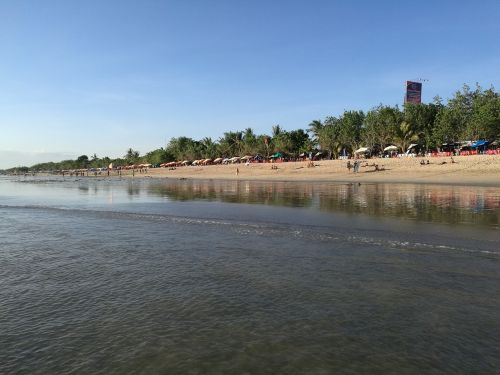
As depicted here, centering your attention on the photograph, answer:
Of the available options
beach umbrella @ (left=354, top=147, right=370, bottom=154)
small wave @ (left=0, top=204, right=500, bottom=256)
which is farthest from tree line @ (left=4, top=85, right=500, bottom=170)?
small wave @ (left=0, top=204, right=500, bottom=256)

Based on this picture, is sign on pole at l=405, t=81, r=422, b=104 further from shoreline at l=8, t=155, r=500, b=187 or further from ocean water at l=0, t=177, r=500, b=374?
ocean water at l=0, t=177, r=500, b=374

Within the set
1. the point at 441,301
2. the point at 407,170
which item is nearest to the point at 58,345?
the point at 441,301

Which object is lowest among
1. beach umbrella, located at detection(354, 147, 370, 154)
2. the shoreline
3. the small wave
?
the small wave

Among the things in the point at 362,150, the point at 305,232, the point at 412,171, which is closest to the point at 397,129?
the point at 362,150

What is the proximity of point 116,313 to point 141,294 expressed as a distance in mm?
978

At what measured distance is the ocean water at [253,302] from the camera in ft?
16.4

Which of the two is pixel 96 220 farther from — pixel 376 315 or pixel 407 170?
pixel 407 170

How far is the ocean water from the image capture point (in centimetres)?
501

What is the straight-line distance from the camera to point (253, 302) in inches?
275

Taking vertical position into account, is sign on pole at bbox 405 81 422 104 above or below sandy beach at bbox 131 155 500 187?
above

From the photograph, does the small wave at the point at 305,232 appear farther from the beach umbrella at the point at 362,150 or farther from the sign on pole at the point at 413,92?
the sign on pole at the point at 413,92

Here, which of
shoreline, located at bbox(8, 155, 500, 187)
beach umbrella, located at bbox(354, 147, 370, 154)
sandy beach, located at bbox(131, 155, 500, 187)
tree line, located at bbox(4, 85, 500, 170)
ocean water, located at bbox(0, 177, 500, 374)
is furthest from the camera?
beach umbrella, located at bbox(354, 147, 370, 154)

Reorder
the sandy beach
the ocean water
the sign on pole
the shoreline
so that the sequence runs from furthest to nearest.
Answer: the sign on pole → the sandy beach → the shoreline → the ocean water

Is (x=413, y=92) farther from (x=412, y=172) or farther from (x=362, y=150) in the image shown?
(x=412, y=172)
